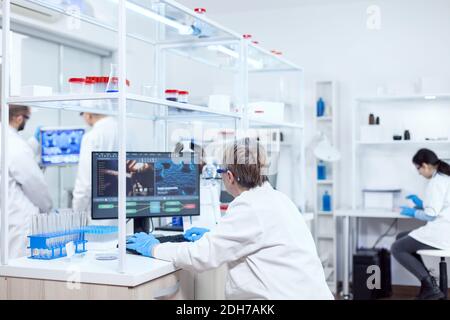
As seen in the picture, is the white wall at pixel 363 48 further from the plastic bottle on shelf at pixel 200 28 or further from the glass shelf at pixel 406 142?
the plastic bottle on shelf at pixel 200 28

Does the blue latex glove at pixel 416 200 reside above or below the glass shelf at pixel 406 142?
below

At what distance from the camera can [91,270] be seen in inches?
69.4

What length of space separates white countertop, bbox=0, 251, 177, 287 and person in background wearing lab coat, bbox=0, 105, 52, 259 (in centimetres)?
78

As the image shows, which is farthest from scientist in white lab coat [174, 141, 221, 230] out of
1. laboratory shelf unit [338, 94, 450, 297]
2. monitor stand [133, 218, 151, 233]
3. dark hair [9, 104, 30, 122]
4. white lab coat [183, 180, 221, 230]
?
laboratory shelf unit [338, 94, 450, 297]

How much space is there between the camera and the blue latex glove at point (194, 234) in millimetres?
2231

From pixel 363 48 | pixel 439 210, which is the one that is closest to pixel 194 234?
pixel 439 210

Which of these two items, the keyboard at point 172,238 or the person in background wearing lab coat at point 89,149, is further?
the person in background wearing lab coat at point 89,149

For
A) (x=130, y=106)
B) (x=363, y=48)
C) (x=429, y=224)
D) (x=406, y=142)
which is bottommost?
(x=429, y=224)

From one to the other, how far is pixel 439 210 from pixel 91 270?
2.41 meters

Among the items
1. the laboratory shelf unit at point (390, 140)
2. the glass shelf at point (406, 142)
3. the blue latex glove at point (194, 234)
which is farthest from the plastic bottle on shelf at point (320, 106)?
the blue latex glove at point (194, 234)

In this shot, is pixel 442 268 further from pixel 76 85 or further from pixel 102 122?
pixel 76 85

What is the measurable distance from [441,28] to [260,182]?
2738 mm

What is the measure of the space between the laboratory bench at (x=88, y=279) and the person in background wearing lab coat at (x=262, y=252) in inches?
4.5
